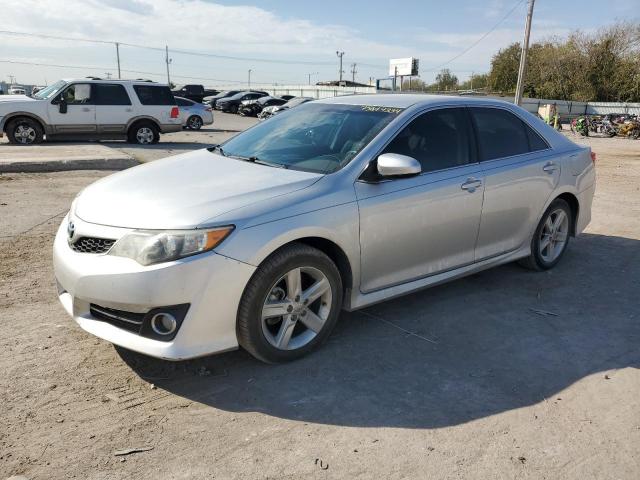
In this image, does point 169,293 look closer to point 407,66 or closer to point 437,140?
point 437,140

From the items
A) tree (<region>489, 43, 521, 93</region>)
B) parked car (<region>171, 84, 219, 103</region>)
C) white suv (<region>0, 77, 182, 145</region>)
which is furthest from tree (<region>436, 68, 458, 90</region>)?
white suv (<region>0, 77, 182, 145</region>)

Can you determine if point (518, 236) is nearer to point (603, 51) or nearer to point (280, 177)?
point (280, 177)

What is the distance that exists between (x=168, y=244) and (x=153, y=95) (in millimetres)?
14468

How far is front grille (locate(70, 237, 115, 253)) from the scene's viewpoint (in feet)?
10.9

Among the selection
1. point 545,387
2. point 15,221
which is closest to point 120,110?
point 15,221

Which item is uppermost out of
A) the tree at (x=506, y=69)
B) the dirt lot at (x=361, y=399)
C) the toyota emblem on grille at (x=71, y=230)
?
the tree at (x=506, y=69)

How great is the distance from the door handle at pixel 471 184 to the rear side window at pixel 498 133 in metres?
0.28

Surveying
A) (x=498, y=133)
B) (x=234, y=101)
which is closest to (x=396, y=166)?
(x=498, y=133)

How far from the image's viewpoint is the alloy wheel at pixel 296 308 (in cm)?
354

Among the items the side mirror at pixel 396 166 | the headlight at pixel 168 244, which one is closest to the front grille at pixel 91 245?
the headlight at pixel 168 244

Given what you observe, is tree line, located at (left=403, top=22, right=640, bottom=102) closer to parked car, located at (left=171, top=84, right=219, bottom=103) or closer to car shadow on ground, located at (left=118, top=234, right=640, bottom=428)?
parked car, located at (left=171, top=84, right=219, bottom=103)

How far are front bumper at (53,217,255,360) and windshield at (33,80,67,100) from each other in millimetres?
13442

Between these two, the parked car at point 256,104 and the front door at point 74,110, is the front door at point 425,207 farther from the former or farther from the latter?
the parked car at point 256,104

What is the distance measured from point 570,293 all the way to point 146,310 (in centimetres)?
381
